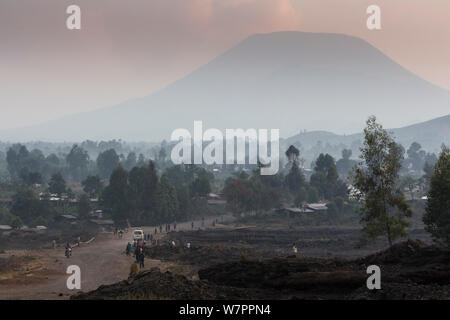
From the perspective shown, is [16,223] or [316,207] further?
[316,207]

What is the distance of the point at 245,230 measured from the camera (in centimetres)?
7312

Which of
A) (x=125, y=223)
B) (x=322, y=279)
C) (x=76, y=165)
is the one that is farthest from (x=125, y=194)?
(x=76, y=165)

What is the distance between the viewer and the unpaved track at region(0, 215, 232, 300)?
98.1ft

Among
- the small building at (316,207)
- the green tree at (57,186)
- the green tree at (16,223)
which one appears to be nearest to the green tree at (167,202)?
the green tree at (16,223)

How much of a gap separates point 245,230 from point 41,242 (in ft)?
97.3

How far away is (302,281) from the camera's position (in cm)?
2362

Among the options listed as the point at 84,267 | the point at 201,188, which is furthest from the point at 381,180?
the point at 201,188

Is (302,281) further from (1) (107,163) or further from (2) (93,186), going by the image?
(1) (107,163)

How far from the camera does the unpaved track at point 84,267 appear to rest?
29.9m

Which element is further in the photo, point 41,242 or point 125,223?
point 125,223

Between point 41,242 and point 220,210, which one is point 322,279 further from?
point 220,210

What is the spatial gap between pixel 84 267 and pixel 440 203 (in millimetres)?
30724

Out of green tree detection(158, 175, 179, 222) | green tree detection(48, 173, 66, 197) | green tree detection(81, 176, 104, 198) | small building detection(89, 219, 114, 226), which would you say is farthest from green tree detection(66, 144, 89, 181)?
green tree detection(158, 175, 179, 222)

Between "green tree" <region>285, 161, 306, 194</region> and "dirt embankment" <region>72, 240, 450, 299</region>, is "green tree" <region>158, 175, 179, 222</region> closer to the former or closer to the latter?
"green tree" <region>285, 161, 306, 194</region>
